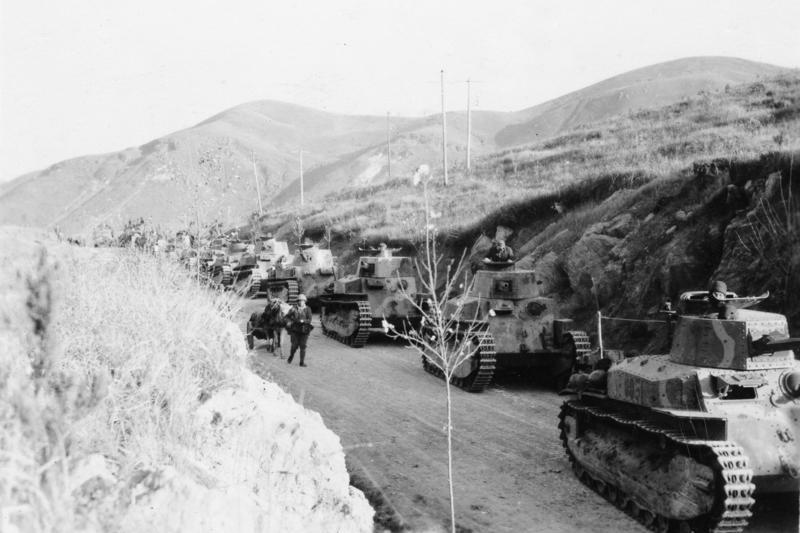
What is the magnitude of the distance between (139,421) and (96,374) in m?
0.90

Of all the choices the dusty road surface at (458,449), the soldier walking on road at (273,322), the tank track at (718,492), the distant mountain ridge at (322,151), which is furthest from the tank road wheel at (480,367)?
the distant mountain ridge at (322,151)

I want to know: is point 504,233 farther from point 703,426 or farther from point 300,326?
point 703,426

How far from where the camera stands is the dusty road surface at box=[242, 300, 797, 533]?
821 centimetres

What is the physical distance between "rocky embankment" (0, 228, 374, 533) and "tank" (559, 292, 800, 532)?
132 inches

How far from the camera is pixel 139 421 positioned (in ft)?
17.1

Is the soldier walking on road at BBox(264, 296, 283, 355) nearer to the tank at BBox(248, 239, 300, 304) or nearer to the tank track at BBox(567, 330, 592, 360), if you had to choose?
the tank at BBox(248, 239, 300, 304)

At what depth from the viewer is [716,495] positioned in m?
6.89

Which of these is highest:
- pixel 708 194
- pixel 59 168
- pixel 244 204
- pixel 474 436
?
pixel 59 168

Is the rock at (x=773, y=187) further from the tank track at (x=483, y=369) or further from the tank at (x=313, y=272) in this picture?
the tank at (x=313, y=272)

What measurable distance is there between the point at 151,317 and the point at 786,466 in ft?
21.7

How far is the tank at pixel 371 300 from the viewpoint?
20.0m

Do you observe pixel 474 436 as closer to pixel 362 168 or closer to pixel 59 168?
pixel 362 168

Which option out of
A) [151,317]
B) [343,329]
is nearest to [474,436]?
[151,317]

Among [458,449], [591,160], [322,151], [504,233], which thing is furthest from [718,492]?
[322,151]
